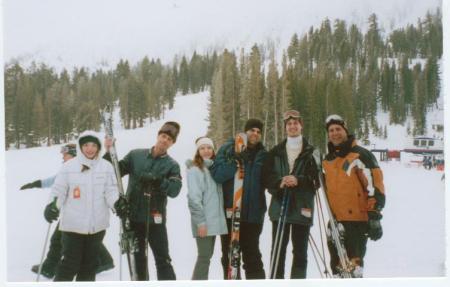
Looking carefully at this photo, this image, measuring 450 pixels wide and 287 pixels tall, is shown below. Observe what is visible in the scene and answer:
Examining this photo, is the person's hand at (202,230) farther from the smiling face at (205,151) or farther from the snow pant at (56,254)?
the snow pant at (56,254)

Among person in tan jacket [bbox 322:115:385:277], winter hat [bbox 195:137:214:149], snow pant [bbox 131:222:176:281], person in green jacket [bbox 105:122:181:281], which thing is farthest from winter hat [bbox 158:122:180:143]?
person in tan jacket [bbox 322:115:385:277]

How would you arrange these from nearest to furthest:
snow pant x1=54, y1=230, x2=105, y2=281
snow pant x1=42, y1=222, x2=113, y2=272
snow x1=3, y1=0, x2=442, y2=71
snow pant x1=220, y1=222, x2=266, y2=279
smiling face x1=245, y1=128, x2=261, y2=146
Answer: snow pant x1=54, y1=230, x2=105, y2=281 → snow pant x1=220, y1=222, x2=266, y2=279 → smiling face x1=245, y1=128, x2=261, y2=146 → snow pant x1=42, y1=222, x2=113, y2=272 → snow x1=3, y1=0, x2=442, y2=71

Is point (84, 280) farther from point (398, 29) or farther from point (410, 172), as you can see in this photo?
point (398, 29)

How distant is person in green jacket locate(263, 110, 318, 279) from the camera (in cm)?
375

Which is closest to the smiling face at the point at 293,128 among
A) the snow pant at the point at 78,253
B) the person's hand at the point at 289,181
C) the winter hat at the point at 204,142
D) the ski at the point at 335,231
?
the ski at the point at 335,231

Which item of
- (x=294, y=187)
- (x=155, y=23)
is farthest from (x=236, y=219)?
(x=155, y=23)

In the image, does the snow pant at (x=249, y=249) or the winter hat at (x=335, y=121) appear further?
the winter hat at (x=335, y=121)

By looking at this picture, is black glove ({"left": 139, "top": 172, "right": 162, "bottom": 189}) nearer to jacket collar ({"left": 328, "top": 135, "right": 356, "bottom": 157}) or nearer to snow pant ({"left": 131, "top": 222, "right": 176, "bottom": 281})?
snow pant ({"left": 131, "top": 222, "right": 176, "bottom": 281})

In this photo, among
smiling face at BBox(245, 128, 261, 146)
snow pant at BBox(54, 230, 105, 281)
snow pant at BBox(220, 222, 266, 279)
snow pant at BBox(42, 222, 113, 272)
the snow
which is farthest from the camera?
the snow

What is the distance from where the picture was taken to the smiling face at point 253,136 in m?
3.89

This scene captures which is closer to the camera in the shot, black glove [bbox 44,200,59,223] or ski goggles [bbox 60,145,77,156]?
black glove [bbox 44,200,59,223]

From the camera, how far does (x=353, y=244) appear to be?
12.7 feet

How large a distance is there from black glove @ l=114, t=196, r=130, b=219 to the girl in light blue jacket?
533mm

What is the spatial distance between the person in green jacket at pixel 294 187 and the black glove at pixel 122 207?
120 cm
